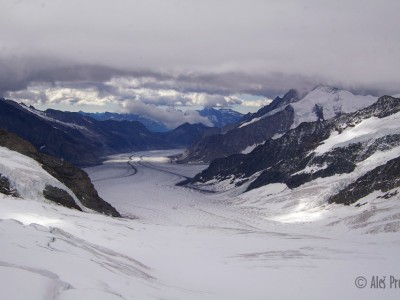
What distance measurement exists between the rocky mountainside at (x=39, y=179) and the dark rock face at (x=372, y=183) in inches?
2873

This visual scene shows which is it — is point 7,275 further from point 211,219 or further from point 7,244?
point 211,219

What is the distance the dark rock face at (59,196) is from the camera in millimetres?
83062

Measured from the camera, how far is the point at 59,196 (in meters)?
85.2

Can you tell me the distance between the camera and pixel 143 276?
33.3 metres

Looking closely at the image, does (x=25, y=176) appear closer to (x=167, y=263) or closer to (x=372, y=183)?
(x=167, y=263)

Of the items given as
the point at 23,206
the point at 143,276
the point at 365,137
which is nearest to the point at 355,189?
the point at 365,137

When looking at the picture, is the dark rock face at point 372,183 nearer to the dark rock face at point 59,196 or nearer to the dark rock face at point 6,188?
the dark rock face at point 59,196

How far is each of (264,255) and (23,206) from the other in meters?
34.5

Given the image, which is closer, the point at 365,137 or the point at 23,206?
the point at 23,206

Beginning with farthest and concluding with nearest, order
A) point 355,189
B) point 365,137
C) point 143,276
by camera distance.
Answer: point 365,137
point 355,189
point 143,276

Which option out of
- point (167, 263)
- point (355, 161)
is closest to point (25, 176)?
point (167, 263)

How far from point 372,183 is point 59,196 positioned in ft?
314

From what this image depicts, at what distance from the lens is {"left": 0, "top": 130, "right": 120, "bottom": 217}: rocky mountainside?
263ft

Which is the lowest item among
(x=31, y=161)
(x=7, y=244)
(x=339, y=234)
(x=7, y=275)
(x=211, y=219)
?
(x=211, y=219)
